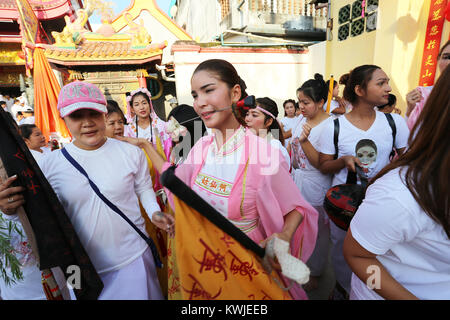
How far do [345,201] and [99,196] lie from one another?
1703 millimetres

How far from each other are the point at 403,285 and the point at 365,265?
0.22 meters

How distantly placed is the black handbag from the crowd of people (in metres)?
0.15

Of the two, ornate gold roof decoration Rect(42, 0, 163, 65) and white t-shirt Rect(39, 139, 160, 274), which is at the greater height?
ornate gold roof decoration Rect(42, 0, 163, 65)

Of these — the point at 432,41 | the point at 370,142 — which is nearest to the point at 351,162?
the point at 370,142

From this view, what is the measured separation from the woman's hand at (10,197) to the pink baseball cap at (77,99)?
19.0 inches

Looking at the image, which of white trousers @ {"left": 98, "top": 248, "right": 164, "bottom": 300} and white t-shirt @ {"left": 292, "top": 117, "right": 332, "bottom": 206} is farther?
white t-shirt @ {"left": 292, "top": 117, "right": 332, "bottom": 206}

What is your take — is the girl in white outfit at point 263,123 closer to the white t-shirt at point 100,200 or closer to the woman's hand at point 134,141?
the woman's hand at point 134,141

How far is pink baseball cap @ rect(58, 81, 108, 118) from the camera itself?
1.38 m

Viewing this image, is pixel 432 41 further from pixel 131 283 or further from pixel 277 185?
pixel 131 283

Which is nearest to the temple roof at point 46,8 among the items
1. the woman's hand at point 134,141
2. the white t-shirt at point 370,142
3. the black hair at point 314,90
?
the woman's hand at point 134,141

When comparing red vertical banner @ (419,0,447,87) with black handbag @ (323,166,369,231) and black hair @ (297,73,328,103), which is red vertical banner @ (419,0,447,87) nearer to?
black hair @ (297,73,328,103)

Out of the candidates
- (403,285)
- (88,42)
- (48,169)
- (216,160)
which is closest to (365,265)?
(403,285)

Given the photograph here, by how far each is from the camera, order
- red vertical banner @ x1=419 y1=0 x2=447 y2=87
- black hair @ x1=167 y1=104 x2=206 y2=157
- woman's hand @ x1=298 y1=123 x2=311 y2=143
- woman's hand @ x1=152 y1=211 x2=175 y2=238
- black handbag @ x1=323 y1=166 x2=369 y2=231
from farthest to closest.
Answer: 1. red vertical banner @ x1=419 y1=0 x2=447 y2=87
2. black hair @ x1=167 y1=104 x2=206 y2=157
3. woman's hand @ x1=298 y1=123 x2=311 y2=143
4. black handbag @ x1=323 y1=166 x2=369 y2=231
5. woman's hand @ x1=152 y1=211 x2=175 y2=238

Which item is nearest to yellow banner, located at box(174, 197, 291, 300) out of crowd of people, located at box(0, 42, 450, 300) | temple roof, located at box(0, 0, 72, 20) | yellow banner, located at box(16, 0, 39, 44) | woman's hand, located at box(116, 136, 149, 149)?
crowd of people, located at box(0, 42, 450, 300)
